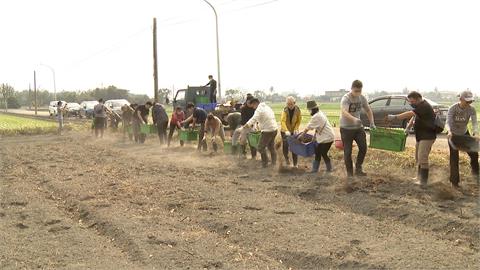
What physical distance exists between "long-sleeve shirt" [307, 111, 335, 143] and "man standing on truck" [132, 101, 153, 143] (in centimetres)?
955

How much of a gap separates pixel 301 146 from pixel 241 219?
11.2 feet

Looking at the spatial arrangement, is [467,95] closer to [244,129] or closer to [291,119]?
[291,119]

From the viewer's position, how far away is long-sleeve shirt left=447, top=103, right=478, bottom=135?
7742 mm

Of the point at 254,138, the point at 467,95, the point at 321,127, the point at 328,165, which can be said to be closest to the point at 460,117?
the point at 467,95

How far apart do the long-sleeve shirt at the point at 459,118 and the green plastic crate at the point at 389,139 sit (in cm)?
107

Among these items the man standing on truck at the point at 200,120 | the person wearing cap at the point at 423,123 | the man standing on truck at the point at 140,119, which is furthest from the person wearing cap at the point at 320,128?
the man standing on truck at the point at 140,119

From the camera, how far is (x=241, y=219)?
6836 millimetres

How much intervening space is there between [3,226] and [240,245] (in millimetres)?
3217

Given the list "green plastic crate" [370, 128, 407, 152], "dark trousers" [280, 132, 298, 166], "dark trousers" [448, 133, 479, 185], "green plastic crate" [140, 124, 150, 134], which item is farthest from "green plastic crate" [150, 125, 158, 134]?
"dark trousers" [448, 133, 479, 185]

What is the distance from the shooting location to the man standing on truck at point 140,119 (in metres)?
18.2

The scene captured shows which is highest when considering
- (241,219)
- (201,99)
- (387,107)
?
(201,99)

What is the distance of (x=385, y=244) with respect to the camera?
5586 mm

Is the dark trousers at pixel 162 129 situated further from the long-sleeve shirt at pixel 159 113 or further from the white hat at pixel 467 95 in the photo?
the white hat at pixel 467 95

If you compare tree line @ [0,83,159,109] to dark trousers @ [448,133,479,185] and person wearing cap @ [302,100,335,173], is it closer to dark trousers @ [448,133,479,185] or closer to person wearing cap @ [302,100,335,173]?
person wearing cap @ [302,100,335,173]
